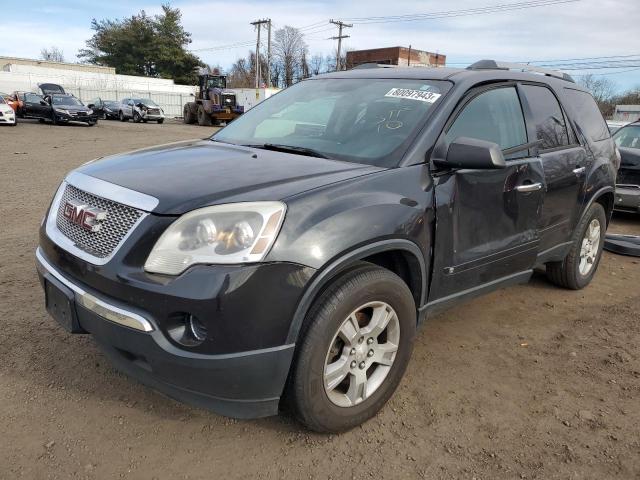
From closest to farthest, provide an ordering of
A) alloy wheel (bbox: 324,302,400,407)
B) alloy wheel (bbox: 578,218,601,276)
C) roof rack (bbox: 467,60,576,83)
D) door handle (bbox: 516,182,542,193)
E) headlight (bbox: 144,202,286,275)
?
headlight (bbox: 144,202,286,275) < alloy wheel (bbox: 324,302,400,407) < door handle (bbox: 516,182,542,193) < roof rack (bbox: 467,60,576,83) < alloy wheel (bbox: 578,218,601,276)

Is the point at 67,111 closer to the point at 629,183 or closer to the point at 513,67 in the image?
the point at 629,183

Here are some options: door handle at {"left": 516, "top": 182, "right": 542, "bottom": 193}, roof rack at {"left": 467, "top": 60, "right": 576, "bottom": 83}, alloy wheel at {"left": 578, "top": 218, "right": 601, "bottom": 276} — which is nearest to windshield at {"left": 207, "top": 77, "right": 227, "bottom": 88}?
roof rack at {"left": 467, "top": 60, "right": 576, "bottom": 83}

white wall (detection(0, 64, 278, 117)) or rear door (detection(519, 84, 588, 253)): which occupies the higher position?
white wall (detection(0, 64, 278, 117))

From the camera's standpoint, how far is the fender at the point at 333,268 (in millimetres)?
2172

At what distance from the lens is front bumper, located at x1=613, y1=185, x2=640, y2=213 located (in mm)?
7520

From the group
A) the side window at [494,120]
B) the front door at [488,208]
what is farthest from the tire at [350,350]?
the side window at [494,120]

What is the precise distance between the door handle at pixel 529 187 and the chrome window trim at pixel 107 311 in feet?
7.92

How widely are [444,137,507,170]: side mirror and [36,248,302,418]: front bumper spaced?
4.41 feet

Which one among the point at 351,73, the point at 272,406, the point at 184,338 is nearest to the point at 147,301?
the point at 184,338

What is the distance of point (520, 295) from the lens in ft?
15.2

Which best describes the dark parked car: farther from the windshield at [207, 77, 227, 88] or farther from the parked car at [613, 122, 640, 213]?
the parked car at [613, 122, 640, 213]

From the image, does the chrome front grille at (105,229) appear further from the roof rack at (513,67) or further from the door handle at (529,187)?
the roof rack at (513,67)

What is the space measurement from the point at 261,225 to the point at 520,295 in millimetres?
3280

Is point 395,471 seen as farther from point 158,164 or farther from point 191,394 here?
point 158,164
